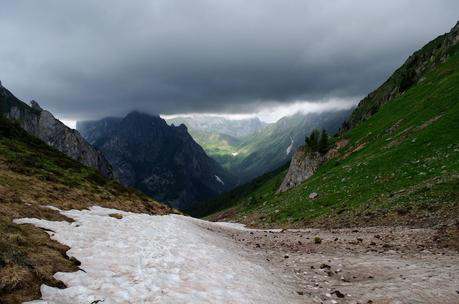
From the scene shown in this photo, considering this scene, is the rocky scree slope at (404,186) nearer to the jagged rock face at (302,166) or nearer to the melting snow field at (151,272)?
Answer: the melting snow field at (151,272)

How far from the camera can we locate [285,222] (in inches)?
1881

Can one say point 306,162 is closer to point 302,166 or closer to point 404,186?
point 302,166

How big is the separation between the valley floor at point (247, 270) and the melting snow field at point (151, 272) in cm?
3

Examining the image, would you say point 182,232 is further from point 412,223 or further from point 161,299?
point 412,223

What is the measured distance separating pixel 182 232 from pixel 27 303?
57.6 feet

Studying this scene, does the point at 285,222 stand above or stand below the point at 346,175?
below

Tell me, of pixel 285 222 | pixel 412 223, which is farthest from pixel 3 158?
pixel 412 223

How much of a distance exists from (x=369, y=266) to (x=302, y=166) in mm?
87887

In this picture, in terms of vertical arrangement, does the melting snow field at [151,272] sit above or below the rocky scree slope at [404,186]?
below

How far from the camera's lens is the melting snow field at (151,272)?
1214cm

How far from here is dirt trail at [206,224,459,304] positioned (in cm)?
1381

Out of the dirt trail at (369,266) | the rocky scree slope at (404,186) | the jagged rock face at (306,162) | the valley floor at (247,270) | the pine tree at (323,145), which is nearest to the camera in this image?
the valley floor at (247,270)

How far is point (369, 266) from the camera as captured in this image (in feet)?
59.4

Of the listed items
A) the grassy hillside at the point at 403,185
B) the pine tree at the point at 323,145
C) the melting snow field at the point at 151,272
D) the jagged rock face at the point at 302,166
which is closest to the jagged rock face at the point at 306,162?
the jagged rock face at the point at 302,166
